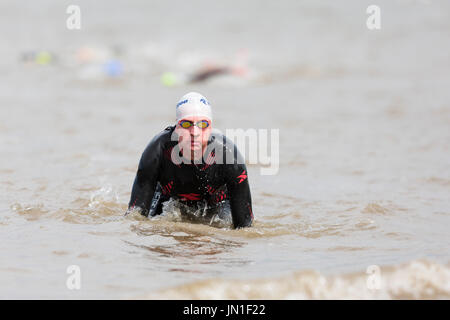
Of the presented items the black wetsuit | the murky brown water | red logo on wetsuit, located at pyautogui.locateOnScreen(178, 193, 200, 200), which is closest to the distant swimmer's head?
the black wetsuit

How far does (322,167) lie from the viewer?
10914 millimetres

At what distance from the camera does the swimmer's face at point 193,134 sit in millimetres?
6230

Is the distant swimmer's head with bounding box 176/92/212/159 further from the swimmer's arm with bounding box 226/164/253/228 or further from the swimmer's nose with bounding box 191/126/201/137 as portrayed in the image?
the swimmer's arm with bounding box 226/164/253/228

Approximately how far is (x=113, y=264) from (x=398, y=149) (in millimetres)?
7846

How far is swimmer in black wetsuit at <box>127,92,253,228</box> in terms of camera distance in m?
6.29

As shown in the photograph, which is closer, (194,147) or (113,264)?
(113,264)

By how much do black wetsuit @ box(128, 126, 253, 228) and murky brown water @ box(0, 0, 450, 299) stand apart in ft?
0.81

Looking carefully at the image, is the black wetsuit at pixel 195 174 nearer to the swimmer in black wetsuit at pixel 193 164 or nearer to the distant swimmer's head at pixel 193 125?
the swimmer in black wetsuit at pixel 193 164

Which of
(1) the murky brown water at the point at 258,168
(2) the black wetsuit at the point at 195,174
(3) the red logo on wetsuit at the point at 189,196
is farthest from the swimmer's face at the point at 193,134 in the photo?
(1) the murky brown water at the point at 258,168

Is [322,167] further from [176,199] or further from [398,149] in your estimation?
[176,199]

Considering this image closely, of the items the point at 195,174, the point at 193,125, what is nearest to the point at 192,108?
the point at 193,125

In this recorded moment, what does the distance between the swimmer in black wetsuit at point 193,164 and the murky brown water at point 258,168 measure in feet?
0.93

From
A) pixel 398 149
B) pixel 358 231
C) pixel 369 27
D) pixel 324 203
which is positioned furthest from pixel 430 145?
pixel 369 27
